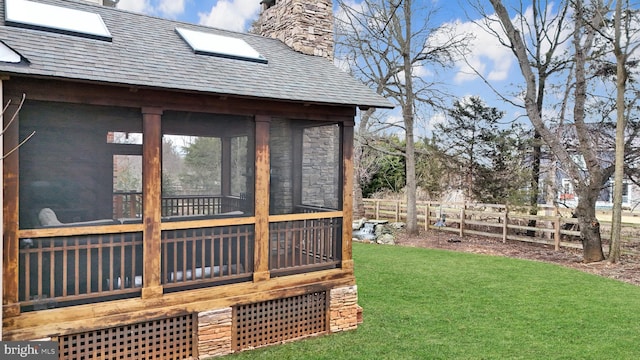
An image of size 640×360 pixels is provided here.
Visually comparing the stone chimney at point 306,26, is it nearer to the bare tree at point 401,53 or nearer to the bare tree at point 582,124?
the bare tree at point 582,124

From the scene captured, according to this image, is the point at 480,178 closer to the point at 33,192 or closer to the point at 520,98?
the point at 520,98

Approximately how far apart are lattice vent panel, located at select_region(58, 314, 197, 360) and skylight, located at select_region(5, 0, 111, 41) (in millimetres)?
3257

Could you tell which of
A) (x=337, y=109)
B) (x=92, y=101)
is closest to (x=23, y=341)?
(x=92, y=101)

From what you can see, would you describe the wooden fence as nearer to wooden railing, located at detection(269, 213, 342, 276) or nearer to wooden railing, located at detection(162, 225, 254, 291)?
wooden railing, located at detection(269, 213, 342, 276)

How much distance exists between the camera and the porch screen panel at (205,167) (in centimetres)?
774

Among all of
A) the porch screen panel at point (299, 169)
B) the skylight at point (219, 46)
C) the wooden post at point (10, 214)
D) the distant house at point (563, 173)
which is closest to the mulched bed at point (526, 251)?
the distant house at point (563, 173)

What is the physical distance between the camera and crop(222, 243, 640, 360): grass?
18.2 feet

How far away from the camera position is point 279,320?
580 centimetres

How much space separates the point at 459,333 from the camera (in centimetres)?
618

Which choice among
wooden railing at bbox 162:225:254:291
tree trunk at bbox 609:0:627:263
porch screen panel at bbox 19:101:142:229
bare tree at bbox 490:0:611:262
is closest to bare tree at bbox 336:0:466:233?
bare tree at bbox 490:0:611:262

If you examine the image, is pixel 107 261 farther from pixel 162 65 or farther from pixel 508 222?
pixel 508 222

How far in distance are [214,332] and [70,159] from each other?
4446 millimetres

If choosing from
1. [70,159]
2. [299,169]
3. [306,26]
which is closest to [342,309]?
[299,169]

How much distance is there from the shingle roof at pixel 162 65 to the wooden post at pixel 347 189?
477 mm
